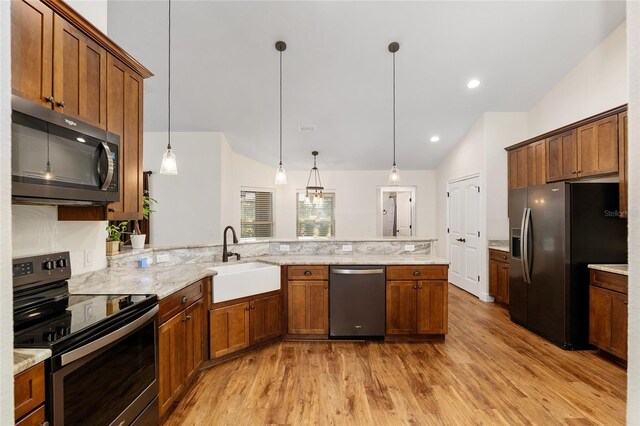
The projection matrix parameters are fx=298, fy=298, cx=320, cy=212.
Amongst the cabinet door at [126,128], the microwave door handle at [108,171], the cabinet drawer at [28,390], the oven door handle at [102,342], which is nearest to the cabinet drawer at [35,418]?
the cabinet drawer at [28,390]

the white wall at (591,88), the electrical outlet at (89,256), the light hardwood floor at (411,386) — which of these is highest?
the white wall at (591,88)

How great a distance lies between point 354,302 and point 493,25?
3391 millimetres

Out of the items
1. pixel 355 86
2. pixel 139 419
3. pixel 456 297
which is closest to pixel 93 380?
pixel 139 419

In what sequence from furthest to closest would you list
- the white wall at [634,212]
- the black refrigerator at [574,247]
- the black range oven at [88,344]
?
1. the black refrigerator at [574,247]
2. the black range oven at [88,344]
3. the white wall at [634,212]

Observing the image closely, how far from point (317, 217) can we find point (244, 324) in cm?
442

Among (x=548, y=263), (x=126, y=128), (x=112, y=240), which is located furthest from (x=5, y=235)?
(x=548, y=263)

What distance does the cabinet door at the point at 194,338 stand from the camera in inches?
90.8

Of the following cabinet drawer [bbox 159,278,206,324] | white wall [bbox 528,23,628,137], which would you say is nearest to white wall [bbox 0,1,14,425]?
cabinet drawer [bbox 159,278,206,324]

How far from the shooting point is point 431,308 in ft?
10.8

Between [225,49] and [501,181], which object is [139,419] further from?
[501,181]

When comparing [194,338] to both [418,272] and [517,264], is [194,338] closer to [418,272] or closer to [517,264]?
[418,272]

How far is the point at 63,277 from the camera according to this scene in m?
1.80

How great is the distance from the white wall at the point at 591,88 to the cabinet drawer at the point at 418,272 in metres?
2.67

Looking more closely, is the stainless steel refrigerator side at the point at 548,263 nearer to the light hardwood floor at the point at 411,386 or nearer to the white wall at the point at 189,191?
the light hardwood floor at the point at 411,386
